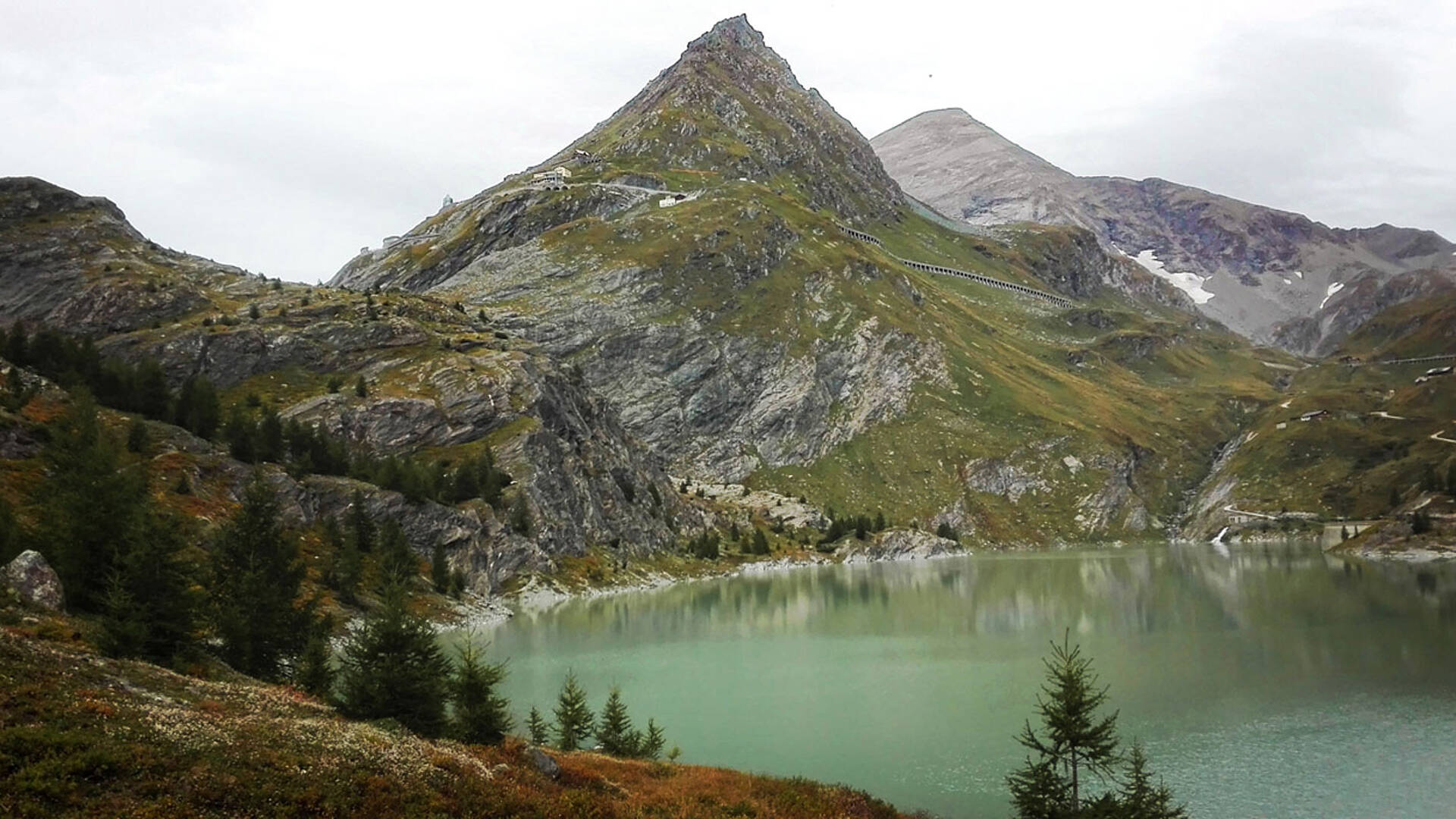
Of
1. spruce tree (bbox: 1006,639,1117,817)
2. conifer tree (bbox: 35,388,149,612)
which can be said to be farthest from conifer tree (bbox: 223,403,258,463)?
spruce tree (bbox: 1006,639,1117,817)

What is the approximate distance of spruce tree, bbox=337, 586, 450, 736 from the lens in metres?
34.8

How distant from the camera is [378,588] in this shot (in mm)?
91562

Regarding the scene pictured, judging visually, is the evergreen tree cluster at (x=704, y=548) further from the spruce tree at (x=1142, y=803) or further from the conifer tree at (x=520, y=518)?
the spruce tree at (x=1142, y=803)

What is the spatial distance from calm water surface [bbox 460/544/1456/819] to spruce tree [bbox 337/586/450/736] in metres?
20.0

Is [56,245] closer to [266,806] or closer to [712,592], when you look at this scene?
[712,592]

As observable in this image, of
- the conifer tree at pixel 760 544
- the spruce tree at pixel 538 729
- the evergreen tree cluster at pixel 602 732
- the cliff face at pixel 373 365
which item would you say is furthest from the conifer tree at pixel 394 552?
the conifer tree at pixel 760 544

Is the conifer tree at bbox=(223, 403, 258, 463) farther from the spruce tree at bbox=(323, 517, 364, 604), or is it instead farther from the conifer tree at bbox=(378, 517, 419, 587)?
the conifer tree at bbox=(378, 517, 419, 587)

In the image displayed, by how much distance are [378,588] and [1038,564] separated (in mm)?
139942

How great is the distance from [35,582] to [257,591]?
13.6m

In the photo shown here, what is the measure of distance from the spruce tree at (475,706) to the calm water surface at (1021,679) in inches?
685

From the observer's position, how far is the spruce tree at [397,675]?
34750mm

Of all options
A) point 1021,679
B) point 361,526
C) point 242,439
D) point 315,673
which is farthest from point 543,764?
point 242,439

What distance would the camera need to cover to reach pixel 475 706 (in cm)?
3669

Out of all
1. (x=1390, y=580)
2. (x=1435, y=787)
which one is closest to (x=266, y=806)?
(x=1435, y=787)
